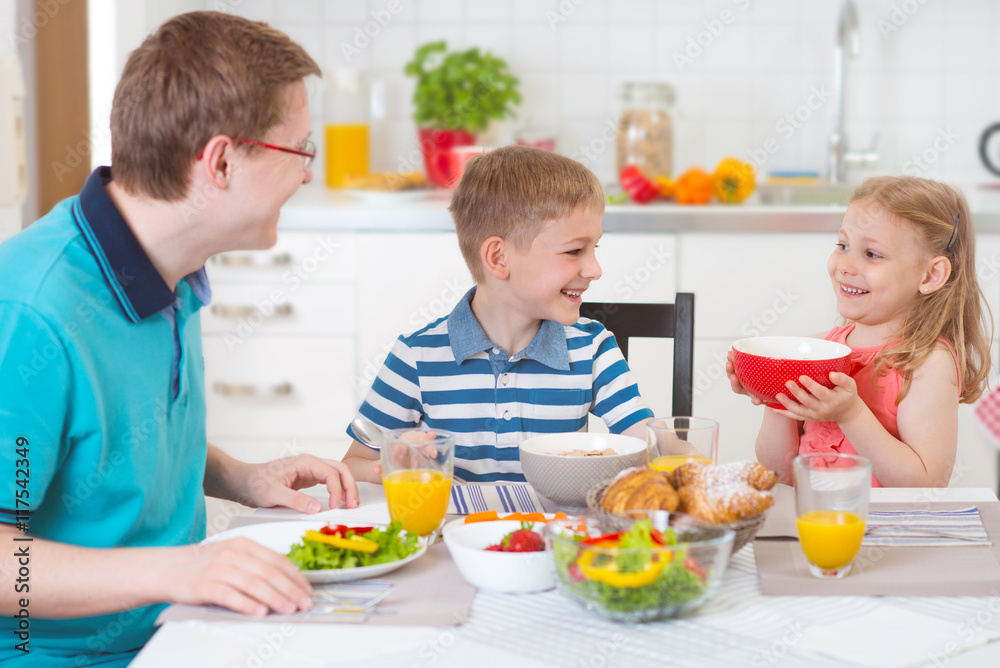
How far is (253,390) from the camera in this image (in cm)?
274

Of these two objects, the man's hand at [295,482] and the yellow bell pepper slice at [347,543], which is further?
the man's hand at [295,482]

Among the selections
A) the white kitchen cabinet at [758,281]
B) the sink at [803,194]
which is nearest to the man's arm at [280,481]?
the white kitchen cabinet at [758,281]

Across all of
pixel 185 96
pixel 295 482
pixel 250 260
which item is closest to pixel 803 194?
pixel 250 260

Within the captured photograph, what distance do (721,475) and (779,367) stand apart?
0.33 m

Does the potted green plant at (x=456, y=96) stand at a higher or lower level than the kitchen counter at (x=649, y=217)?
higher

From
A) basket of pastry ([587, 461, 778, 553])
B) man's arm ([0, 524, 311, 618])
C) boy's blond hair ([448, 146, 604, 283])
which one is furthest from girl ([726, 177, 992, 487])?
man's arm ([0, 524, 311, 618])

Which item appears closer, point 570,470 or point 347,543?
point 347,543

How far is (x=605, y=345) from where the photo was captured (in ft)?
5.11

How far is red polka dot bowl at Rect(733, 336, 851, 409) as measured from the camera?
1.20 m

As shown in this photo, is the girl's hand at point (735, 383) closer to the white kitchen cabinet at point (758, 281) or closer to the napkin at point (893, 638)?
the napkin at point (893, 638)

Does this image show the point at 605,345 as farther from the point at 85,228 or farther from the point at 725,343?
the point at 725,343

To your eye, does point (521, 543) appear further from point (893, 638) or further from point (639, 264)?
point (639, 264)

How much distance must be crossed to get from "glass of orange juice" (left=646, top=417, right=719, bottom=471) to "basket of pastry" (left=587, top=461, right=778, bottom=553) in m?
0.09

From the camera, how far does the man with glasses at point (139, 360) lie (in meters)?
0.88
